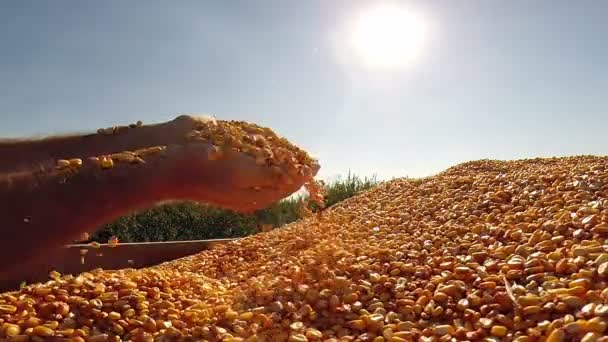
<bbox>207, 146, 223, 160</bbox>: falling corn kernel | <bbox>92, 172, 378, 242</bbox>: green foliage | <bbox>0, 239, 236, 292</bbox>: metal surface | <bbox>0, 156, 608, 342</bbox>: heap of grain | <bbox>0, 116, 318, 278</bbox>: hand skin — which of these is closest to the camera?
<bbox>0, 156, 608, 342</bbox>: heap of grain

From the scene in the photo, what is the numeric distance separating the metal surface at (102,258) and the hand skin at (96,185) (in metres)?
1.17

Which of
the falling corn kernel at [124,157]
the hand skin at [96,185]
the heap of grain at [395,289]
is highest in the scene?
the falling corn kernel at [124,157]

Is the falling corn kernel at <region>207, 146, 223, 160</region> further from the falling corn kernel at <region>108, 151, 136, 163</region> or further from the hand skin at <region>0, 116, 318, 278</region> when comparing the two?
the falling corn kernel at <region>108, 151, 136, 163</region>

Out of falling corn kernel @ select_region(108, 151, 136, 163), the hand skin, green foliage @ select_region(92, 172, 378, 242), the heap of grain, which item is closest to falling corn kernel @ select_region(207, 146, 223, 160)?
the hand skin

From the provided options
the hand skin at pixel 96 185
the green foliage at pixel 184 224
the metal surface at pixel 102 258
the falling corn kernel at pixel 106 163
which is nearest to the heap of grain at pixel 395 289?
A: the hand skin at pixel 96 185

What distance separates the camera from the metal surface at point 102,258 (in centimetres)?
382

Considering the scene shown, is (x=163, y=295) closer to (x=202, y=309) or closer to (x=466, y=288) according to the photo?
(x=202, y=309)

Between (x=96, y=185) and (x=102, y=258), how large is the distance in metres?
1.92

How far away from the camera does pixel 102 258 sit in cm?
427

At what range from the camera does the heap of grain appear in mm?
2205

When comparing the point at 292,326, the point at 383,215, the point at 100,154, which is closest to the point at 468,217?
the point at 383,215

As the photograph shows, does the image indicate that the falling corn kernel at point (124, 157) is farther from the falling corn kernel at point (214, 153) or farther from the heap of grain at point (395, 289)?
the heap of grain at point (395, 289)

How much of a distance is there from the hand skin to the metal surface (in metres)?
1.17

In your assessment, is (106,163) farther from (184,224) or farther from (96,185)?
(184,224)
